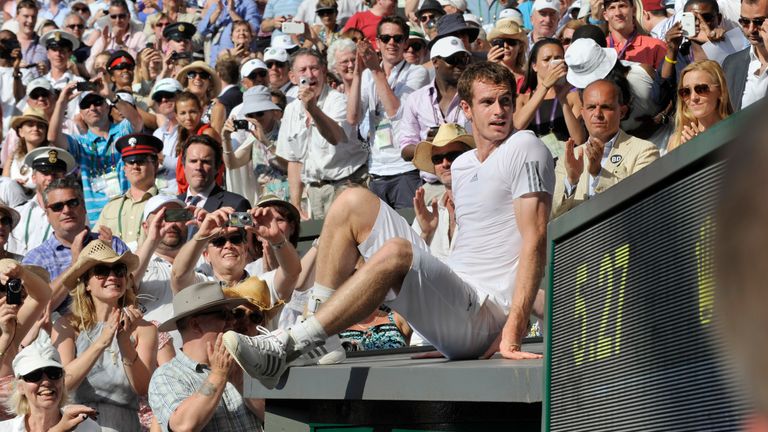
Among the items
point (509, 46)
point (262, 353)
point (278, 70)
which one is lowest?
point (262, 353)

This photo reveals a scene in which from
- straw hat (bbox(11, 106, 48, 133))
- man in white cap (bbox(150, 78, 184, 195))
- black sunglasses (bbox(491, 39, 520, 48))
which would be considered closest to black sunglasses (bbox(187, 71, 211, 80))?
man in white cap (bbox(150, 78, 184, 195))

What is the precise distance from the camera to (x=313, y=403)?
4.91 metres

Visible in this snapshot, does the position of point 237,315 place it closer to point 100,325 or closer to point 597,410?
point 100,325

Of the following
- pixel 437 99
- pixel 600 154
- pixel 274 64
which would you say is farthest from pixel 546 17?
pixel 600 154

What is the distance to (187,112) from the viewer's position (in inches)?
440

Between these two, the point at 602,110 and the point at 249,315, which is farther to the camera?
the point at 602,110

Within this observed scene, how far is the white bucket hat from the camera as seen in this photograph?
8.01m

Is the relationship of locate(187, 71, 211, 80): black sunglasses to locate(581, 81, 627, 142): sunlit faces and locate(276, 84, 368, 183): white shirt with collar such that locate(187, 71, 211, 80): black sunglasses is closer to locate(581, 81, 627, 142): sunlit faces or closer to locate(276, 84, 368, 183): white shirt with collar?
locate(276, 84, 368, 183): white shirt with collar

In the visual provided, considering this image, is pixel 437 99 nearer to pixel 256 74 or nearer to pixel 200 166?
pixel 200 166

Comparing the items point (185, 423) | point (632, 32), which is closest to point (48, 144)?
point (632, 32)

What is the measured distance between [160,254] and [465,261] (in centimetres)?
368

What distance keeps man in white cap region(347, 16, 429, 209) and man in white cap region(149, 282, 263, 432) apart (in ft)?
12.4

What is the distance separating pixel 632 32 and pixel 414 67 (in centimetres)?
198

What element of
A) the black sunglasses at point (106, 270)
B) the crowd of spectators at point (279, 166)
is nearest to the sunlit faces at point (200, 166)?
the crowd of spectators at point (279, 166)
